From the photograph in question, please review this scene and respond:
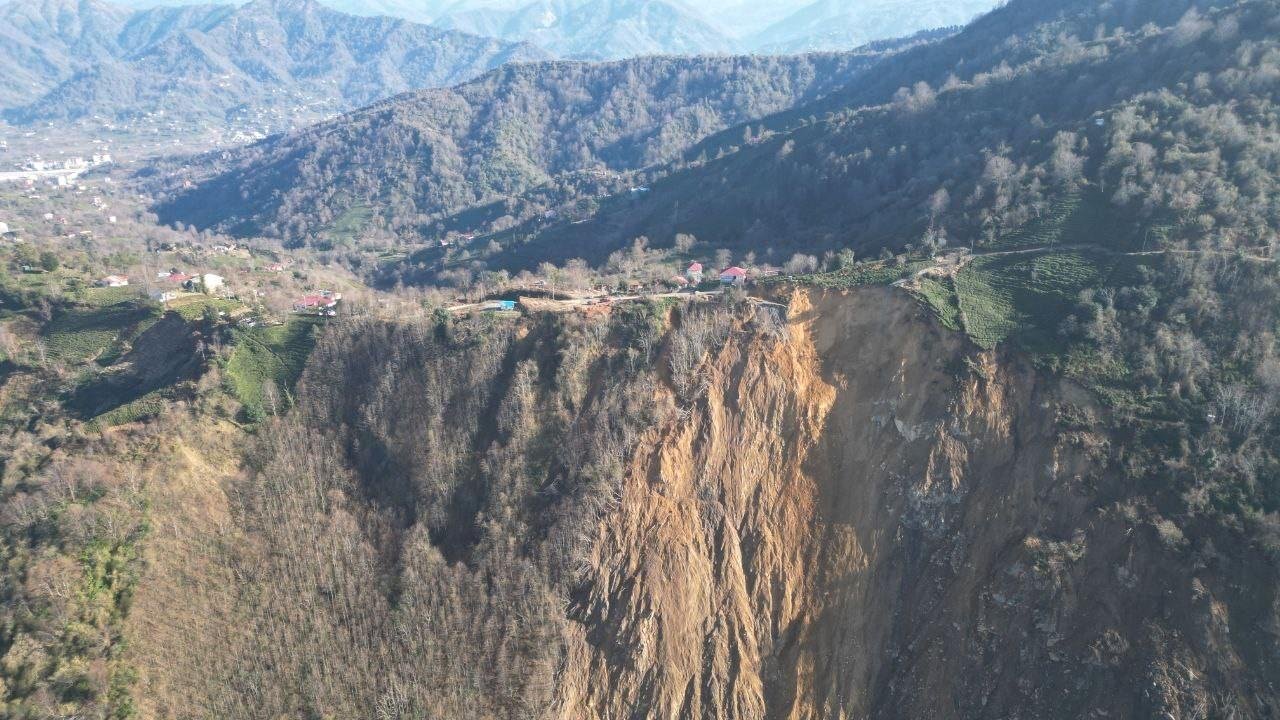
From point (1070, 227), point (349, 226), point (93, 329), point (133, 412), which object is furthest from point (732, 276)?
point (349, 226)

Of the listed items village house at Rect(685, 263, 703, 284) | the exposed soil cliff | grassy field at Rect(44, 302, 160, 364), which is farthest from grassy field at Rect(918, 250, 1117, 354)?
grassy field at Rect(44, 302, 160, 364)

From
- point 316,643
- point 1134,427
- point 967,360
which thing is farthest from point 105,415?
point 1134,427

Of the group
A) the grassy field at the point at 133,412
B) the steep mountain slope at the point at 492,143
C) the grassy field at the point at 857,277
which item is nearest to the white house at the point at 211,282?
the grassy field at the point at 133,412

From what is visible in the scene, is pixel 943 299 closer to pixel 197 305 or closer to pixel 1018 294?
pixel 1018 294

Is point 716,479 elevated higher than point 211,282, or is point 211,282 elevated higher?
point 211,282

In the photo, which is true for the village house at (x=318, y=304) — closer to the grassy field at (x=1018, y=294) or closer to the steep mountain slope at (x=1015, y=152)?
the steep mountain slope at (x=1015, y=152)

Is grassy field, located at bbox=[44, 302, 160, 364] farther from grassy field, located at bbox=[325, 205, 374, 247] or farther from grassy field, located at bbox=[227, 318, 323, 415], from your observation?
grassy field, located at bbox=[325, 205, 374, 247]
